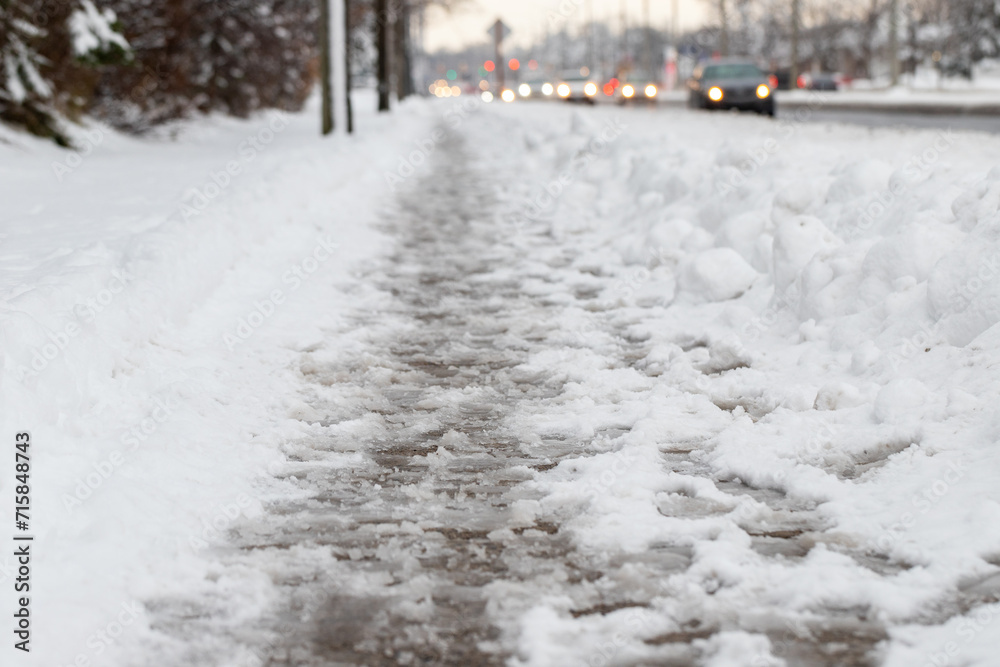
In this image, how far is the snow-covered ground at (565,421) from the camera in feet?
9.89

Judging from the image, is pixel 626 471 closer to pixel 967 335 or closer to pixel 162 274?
pixel 967 335

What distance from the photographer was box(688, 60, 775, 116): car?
26.7 m

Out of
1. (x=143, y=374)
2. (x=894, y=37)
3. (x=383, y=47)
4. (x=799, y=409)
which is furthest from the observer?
(x=894, y=37)

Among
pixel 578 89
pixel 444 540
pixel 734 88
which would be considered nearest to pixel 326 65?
pixel 734 88

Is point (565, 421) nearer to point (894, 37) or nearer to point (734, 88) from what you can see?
point (734, 88)

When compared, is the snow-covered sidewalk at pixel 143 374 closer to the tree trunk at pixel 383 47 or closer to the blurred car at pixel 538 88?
the tree trunk at pixel 383 47

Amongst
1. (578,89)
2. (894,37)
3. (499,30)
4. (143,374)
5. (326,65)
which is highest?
(894,37)

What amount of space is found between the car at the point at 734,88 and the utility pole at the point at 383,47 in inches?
349

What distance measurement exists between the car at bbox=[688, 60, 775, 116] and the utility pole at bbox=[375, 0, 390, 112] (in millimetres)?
8857

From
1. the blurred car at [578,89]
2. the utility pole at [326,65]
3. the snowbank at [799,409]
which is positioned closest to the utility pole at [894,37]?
the blurred car at [578,89]

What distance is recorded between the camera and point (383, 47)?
30.5m

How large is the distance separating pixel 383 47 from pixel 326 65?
12.1 m

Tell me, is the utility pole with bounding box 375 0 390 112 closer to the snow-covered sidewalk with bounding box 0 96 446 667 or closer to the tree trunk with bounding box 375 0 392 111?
the tree trunk with bounding box 375 0 392 111

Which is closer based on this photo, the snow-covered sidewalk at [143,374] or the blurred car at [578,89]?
the snow-covered sidewalk at [143,374]
